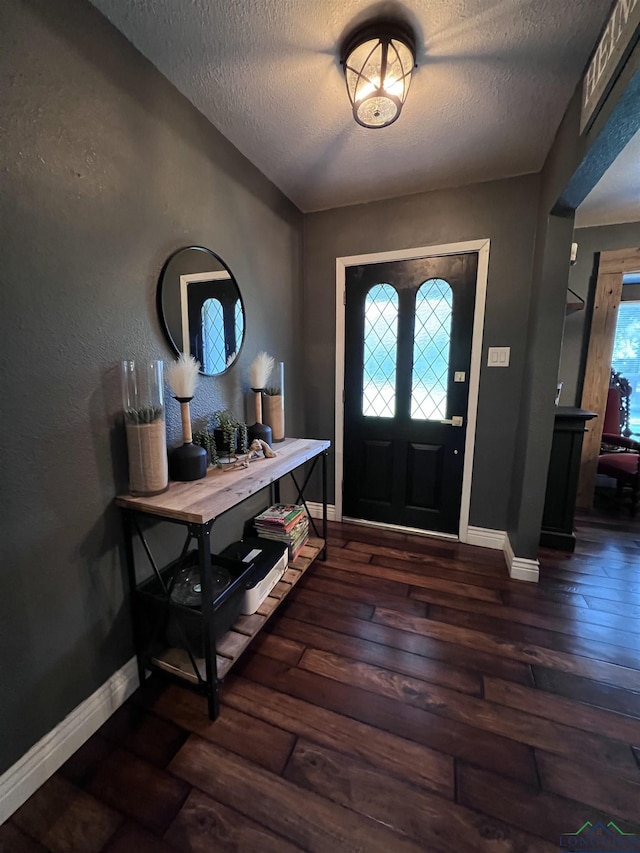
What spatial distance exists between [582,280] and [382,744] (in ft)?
12.2

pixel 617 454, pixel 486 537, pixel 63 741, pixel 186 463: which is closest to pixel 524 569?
pixel 486 537

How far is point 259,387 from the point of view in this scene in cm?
192

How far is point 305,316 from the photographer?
267cm

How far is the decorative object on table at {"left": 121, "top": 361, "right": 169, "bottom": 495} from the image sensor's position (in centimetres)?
119

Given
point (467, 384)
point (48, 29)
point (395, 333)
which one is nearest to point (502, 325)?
point (467, 384)

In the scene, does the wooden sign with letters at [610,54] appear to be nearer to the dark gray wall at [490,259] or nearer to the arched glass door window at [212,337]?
the dark gray wall at [490,259]

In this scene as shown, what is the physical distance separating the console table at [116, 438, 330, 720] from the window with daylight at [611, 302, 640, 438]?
390cm

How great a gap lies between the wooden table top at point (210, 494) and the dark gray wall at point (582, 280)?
2.80 m

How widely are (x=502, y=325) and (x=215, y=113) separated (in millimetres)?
2002

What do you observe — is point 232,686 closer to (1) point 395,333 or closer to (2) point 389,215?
(1) point 395,333

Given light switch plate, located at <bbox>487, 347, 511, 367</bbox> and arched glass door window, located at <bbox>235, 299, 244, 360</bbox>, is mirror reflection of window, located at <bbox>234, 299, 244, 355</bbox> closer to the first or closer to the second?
arched glass door window, located at <bbox>235, 299, 244, 360</bbox>

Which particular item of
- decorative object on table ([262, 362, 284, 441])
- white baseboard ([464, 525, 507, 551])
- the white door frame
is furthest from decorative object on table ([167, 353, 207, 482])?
white baseboard ([464, 525, 507, 551])

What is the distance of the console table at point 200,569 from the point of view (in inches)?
43.5

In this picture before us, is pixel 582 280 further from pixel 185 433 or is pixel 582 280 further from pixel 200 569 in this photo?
pixel 200 569
